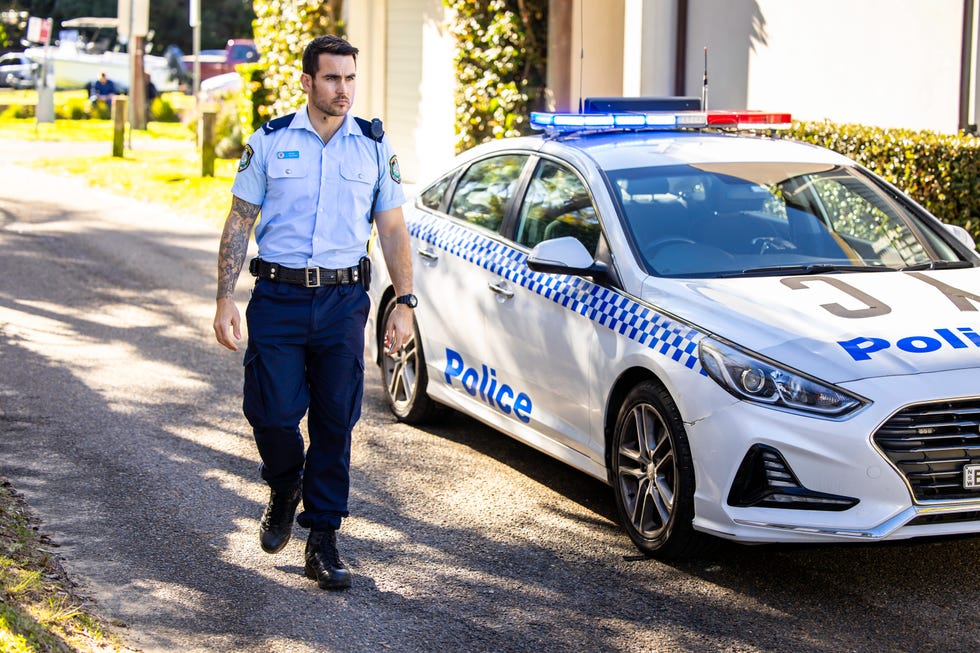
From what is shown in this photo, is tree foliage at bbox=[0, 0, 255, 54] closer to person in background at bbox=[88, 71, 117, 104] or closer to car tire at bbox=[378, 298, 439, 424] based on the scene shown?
person in background at bbox=[88, 71, 117, 104]

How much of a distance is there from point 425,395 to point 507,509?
4.53 ft

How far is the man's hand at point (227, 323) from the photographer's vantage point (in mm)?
4941

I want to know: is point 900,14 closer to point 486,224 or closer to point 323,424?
point 486,224

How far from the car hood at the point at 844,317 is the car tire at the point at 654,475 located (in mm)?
373

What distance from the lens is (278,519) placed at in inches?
207

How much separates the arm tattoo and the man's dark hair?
0.54m

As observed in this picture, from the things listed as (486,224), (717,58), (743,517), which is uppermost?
(717,58)

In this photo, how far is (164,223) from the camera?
1616 cm

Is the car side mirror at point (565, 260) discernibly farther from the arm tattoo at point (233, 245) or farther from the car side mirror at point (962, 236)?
the car side mirror at point (962, 236)

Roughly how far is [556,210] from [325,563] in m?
2.11

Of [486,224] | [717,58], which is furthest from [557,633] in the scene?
[717,58]

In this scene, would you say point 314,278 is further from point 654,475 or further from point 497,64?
point 497,64

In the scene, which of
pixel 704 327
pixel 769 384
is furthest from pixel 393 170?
pixel 769 384

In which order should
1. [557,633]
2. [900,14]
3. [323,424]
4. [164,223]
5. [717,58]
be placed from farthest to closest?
[164,223] < [717,58] < [900,14] < [323,424] < [557,633]
